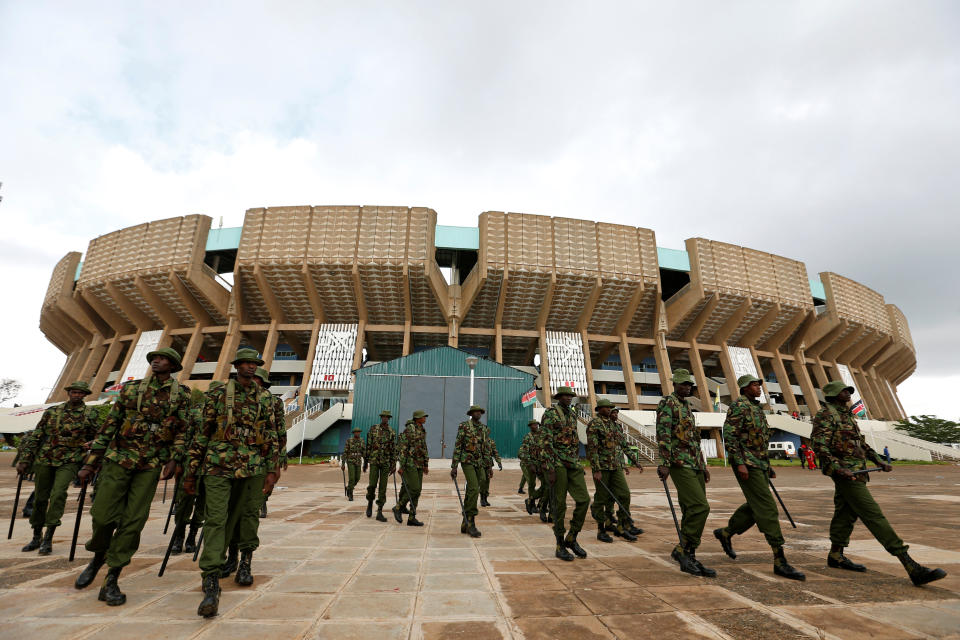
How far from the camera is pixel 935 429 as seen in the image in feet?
127

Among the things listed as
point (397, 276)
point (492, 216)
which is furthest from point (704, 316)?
point (397, 276)

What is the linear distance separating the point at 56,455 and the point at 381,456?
480cm

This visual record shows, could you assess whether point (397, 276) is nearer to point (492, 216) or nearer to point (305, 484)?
point (492, 216)

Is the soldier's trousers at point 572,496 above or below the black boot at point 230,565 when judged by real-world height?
above

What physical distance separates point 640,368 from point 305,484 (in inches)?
1522

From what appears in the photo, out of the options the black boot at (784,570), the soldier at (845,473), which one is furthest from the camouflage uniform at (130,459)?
the soldier at (845,473)

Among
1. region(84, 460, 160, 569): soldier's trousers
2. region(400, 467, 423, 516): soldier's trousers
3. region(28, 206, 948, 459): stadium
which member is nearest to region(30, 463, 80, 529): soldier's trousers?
region(84, 460, 160, 569): soldier's trousers

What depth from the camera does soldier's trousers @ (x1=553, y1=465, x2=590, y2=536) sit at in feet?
17.5

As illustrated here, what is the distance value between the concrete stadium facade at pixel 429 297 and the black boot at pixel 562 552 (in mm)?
29380

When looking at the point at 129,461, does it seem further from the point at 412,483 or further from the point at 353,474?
the point at 353,474

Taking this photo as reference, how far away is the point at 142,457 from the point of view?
4137 millimetres

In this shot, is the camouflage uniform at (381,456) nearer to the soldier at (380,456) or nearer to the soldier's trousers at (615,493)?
the soldier at (380,456)

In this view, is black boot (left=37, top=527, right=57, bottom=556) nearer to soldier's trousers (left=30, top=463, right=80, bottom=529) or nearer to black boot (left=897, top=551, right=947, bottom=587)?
soldier's trousers (left=30, top=463, right=80, bottom=529)

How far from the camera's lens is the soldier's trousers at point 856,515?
14.5 feet
